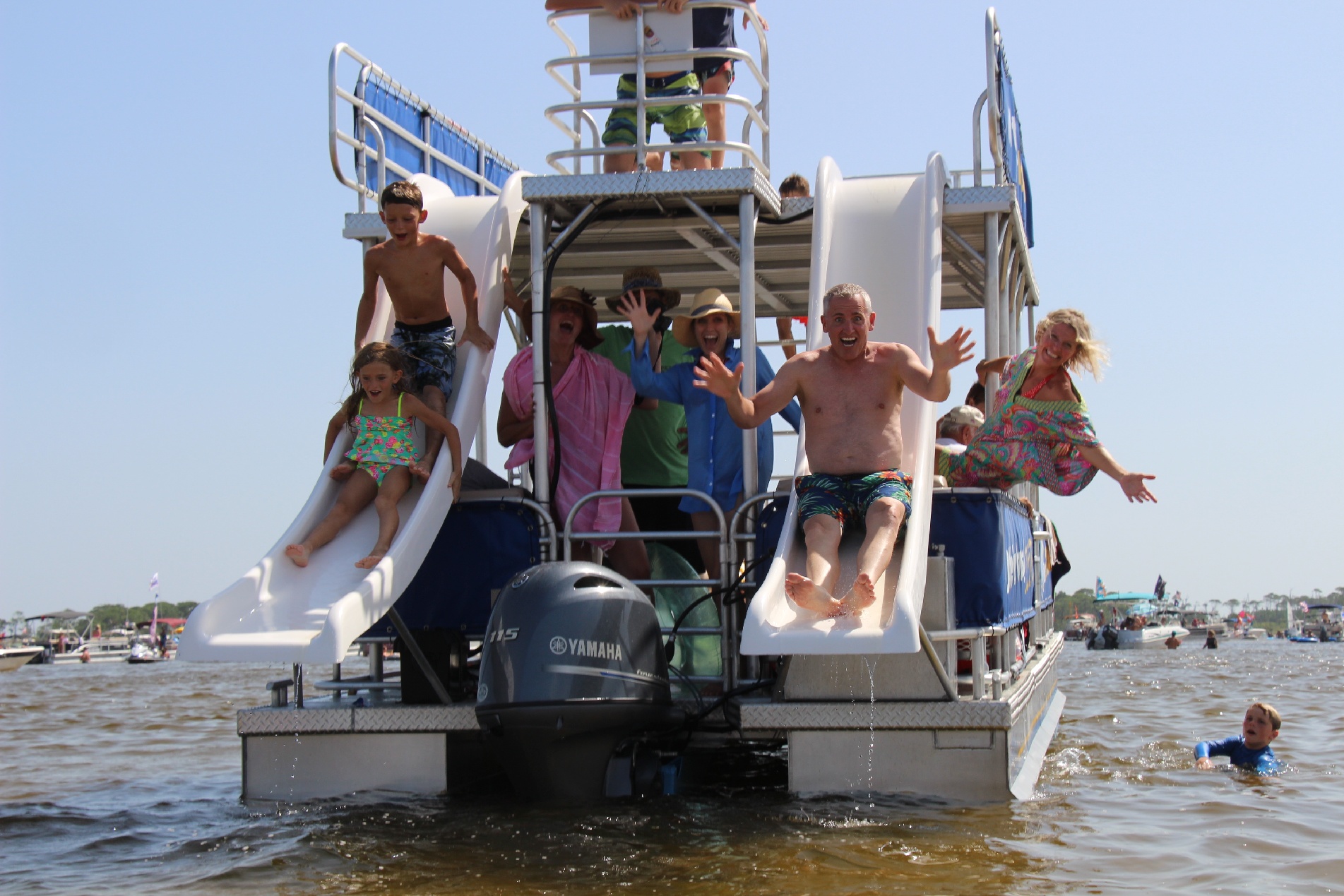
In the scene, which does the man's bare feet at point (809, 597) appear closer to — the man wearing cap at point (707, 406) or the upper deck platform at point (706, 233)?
the man wearing cap at point (707, 406)

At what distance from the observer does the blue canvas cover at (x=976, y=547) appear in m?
6.45

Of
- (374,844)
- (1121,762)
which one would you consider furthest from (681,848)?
(1121,762)

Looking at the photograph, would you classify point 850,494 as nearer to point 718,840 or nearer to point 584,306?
point 718,840

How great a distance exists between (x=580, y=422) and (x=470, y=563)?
1064 millimetres

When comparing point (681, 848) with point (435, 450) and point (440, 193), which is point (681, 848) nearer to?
point (435, 450)

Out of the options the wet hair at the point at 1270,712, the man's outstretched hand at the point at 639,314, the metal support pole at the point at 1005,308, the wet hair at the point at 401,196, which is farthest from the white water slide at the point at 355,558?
the wet hair at the point at 1270,712

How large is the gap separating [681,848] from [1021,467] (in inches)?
113

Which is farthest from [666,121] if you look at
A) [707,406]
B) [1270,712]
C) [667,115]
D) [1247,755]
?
[1247,755]

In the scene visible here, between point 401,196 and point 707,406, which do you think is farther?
point 707,406

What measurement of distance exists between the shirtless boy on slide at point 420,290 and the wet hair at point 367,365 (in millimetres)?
153

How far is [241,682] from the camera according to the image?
88.8 ft

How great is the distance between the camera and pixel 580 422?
24.8 feet

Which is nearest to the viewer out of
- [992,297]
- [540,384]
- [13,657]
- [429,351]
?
[540,384]

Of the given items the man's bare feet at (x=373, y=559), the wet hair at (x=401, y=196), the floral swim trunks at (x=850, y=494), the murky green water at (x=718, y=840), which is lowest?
the murky green water at (x=718, y=840)
